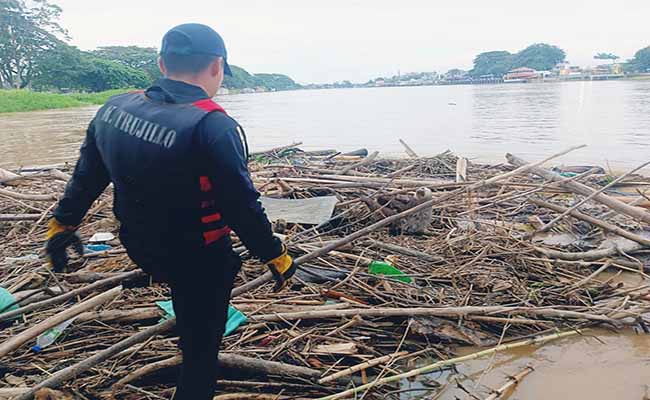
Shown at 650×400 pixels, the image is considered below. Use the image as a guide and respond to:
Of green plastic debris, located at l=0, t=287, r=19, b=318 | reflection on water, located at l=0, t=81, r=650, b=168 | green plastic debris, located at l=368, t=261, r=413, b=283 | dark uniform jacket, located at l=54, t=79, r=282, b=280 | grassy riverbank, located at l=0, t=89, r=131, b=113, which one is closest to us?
dark uniform jacket, located at l=54, t=79, r=282, b=280

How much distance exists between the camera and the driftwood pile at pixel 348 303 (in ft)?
8.29

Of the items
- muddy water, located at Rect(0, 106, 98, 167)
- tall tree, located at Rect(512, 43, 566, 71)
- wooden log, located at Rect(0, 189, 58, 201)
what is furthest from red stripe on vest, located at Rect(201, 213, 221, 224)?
tall tree, located at Rect(512, 43, 566, 71)

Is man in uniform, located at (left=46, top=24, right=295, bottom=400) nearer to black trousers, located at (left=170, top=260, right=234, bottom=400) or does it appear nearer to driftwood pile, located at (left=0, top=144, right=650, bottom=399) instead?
black trousers, located at (left=170, top=260, right=234, bottom=400)

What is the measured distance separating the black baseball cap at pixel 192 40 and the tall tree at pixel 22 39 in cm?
5933

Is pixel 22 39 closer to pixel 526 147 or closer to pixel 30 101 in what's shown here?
pixel 30 101

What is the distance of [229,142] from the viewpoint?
5.54ft

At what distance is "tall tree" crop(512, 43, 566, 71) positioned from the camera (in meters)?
106

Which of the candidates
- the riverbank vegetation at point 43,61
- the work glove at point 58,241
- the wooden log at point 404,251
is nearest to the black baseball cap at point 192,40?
the work glove at point 58,241

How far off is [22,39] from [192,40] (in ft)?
200

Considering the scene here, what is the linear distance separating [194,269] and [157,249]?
6.6 inches

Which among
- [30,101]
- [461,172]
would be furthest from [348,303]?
[30,101]

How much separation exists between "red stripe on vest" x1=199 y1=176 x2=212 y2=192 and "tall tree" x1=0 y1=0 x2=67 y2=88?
196 feet

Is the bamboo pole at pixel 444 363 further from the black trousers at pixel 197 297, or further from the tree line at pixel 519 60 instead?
the tree line at pixel 519 60

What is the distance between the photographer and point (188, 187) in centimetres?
177
